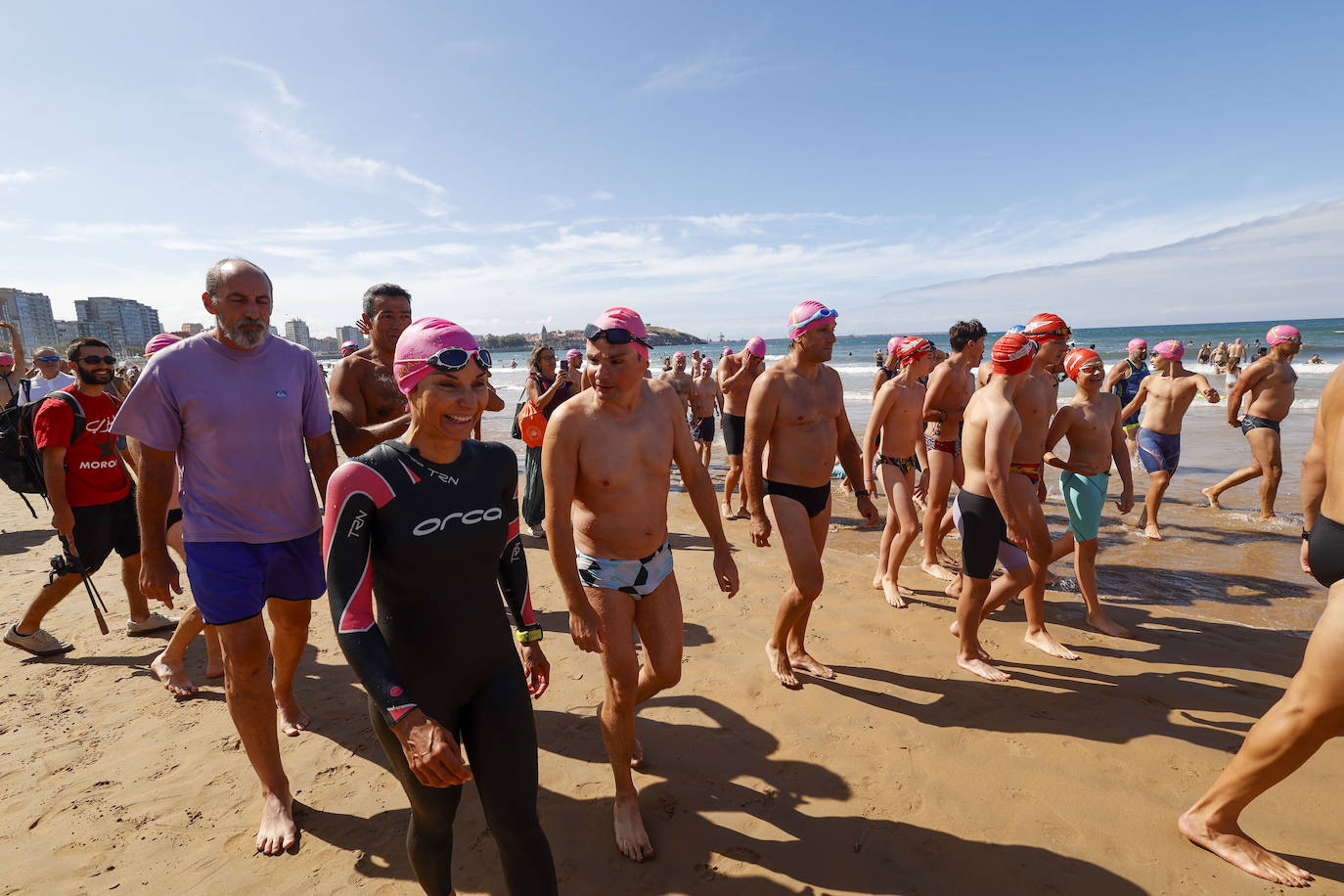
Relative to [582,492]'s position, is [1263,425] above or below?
A: below

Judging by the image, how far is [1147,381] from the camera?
7957 mm

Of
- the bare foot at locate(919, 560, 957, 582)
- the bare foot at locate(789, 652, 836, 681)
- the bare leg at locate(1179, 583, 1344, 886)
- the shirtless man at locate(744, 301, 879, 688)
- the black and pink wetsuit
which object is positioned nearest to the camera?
the black and pink wetsuit

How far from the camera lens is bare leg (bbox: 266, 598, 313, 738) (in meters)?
3.12

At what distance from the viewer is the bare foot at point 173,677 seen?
4109mm

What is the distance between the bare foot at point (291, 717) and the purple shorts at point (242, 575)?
3.81ft

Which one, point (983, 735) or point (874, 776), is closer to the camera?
point (874, 776)

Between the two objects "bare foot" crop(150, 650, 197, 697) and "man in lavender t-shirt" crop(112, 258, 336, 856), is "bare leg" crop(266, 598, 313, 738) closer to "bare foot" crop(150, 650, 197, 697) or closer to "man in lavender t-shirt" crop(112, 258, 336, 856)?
"man in lavender t-shirt" crop(112, 258, 336, 856)

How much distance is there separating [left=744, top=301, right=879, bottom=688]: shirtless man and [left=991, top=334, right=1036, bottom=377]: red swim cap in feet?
3.36

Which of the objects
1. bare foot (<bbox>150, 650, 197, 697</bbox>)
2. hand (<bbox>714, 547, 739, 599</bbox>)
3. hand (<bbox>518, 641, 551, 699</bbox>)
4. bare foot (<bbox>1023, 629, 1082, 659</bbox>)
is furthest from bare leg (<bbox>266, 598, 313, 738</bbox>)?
bare foot (<bbox>1023, 629, 1082, 659</bbox>)

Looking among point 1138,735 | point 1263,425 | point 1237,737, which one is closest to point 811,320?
point 1138,735

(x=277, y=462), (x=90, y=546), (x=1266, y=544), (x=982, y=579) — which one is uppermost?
(x=277, y=462)

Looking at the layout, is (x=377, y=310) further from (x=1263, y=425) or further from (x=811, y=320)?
(x=1263, y=425)

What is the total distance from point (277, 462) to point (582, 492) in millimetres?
1419

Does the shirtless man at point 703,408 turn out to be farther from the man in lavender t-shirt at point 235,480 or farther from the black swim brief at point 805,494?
the man in lavender t-shirt at point 235,480
